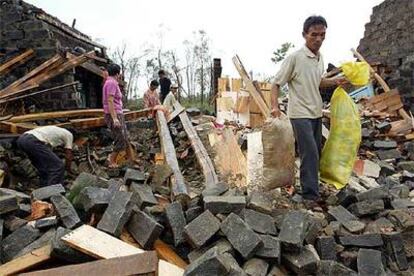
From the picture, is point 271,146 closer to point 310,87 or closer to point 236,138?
point 310,87

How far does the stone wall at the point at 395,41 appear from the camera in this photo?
29.0 ft

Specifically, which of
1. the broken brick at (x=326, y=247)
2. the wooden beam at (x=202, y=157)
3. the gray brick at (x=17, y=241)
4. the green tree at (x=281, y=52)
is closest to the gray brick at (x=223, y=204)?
the broken brick at (x=326, y=247)

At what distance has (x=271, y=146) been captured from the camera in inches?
153

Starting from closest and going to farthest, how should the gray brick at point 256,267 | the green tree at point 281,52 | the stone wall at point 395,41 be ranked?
1. the gray brick at point 256,267
2. the stone wall at point 395,41
3. the green tree at point 281,52

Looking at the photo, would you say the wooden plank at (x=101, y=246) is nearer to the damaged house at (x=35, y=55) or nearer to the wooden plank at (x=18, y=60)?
the damaged house at (x=35, y=55)

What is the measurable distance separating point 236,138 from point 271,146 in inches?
91.6

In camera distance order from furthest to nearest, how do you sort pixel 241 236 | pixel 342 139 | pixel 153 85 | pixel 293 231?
pixel 153 85 → pixel 342 139 → pixel 293 231 → pixel 241 236

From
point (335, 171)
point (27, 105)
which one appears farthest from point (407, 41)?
point (27, 105)

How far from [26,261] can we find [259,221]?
5.05 feet

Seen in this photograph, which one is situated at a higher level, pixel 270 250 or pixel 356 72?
pixel 356 72

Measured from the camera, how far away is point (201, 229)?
9.37ft

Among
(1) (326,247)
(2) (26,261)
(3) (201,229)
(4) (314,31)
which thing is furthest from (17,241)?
(4) (314,31)

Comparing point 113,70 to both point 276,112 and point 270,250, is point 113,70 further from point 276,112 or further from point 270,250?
point 270,250

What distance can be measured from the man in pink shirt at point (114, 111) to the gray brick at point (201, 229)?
3393mm
